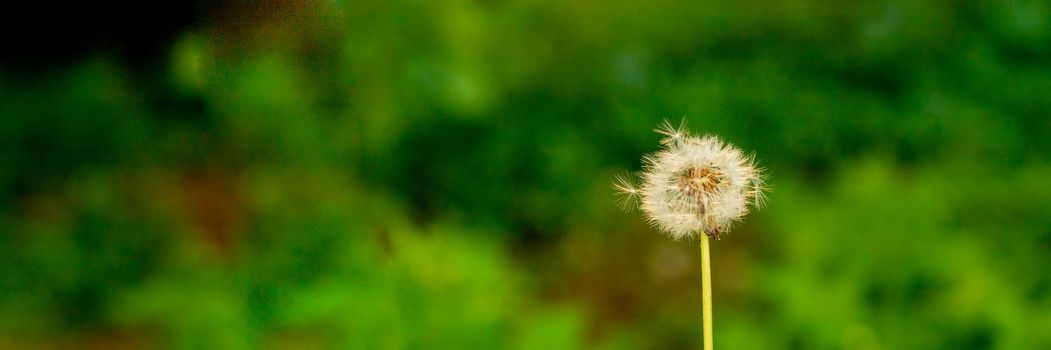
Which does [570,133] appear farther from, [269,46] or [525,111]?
[269,46]

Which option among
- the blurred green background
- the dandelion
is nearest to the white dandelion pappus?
the dandelion

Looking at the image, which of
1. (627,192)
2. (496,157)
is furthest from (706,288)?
(496,157)

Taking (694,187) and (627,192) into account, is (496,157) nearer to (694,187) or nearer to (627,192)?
(627,192)

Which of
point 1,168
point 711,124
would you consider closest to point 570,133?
point 711,124

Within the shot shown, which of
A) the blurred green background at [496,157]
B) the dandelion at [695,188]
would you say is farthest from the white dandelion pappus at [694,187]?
the blurred green background at [496,157]

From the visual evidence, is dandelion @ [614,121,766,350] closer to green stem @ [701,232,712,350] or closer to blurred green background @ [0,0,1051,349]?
green stem @ [701,232,712,350]

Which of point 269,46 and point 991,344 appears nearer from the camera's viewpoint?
point 991,344
